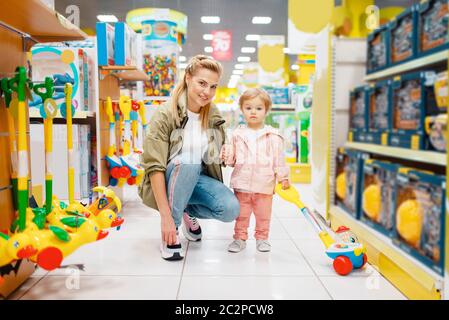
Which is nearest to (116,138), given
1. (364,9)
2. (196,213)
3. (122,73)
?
(122,73)

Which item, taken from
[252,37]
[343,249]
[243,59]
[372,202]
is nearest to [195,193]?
[343,249]

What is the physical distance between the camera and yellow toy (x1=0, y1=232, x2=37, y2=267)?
1435 mm

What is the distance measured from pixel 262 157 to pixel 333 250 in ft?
1.98

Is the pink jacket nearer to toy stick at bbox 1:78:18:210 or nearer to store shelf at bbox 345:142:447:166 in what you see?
store shelf at bbox 345:142:447:166

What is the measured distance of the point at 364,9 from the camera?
8.41 ft

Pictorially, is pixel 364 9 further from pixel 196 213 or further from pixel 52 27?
pixel 52 27

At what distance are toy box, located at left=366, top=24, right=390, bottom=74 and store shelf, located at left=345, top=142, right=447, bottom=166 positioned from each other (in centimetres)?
43

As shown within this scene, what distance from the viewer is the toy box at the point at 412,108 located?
67.3 inches

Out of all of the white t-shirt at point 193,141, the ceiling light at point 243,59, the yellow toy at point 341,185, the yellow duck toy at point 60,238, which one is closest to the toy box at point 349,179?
the yellow toy at point 341,185

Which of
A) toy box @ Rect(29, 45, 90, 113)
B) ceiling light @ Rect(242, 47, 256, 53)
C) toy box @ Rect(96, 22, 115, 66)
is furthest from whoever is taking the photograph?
ceiling light @ Rect(242, 47, 256, 53)

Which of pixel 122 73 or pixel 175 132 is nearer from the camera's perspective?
pixel 175 132

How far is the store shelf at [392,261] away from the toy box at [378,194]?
0.15 feet

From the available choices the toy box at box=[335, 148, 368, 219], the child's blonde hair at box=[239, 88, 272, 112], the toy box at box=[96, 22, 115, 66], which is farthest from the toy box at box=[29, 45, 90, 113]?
the toy box at box=[335, 148, 368, 219]

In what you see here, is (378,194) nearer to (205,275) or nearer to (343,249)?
(343,249)
